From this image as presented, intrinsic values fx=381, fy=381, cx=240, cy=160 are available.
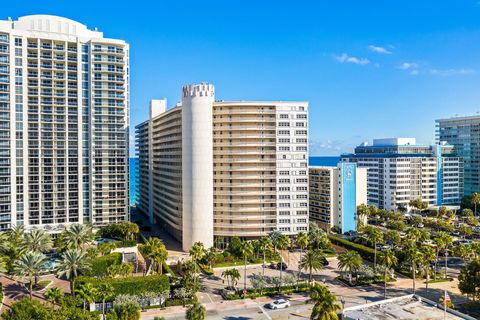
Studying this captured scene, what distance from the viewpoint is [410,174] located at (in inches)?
6107

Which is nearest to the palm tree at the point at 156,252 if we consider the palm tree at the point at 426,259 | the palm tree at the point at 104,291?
the palm tree at the point at 104,291

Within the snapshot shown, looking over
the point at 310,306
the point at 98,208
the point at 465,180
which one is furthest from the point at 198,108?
the point at 465,180

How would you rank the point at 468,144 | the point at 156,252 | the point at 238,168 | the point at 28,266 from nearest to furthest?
the point at 28,266 < the point at 156,252 < the point at 238,168 < the point at 468,144

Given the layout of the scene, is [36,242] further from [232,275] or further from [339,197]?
[339,197]

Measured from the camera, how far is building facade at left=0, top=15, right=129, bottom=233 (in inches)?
3875

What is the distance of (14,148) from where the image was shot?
9856 centimetres

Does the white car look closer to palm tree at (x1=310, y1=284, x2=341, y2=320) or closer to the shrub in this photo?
palm tree at (x1=310, y1=284, x2=341, y2=320)

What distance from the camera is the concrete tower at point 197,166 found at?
97.7 metres

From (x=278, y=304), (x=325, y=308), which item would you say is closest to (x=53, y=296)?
(x=278, y=304)

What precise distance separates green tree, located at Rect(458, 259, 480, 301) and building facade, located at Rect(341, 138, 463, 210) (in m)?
90.3

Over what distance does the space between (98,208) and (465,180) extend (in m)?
161

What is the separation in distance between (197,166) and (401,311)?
5842 cm

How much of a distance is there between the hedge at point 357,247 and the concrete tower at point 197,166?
3557cm

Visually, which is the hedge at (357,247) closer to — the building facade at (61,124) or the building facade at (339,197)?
the building facade at (339,197)
